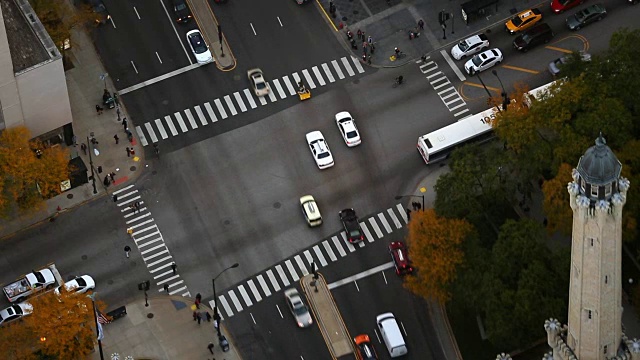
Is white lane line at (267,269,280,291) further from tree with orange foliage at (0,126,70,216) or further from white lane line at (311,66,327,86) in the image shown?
white lane line at (311,66,327,86)

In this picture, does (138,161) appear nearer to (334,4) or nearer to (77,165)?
(77,165)

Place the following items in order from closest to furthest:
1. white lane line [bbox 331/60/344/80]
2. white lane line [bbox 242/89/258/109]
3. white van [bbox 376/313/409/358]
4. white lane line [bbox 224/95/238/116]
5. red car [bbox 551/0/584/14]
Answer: white van [bbox 376/313/409/358], white lane line [bbox 224/95/238/116], white lane line [bbox 242/89/258/109], white lane line [bbox 331/60/344/80], red car [bbox 551/0/584/14]

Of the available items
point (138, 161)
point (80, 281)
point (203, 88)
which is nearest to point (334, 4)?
point (203, 88)

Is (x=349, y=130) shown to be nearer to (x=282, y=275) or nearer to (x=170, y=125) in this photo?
(x=282, y=275)

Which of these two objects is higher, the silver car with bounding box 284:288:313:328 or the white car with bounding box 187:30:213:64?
the white car with bounding box 187:30:213:64

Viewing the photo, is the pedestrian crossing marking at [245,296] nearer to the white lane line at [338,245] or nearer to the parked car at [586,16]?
the white lane line at [338,245]

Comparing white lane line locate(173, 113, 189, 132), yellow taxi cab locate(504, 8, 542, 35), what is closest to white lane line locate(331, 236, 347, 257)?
white lane line locate(173, 113, 189, 132)

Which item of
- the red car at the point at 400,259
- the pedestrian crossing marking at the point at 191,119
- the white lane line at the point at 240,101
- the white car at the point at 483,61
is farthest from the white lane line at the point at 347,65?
the red car at the point at 400,259
